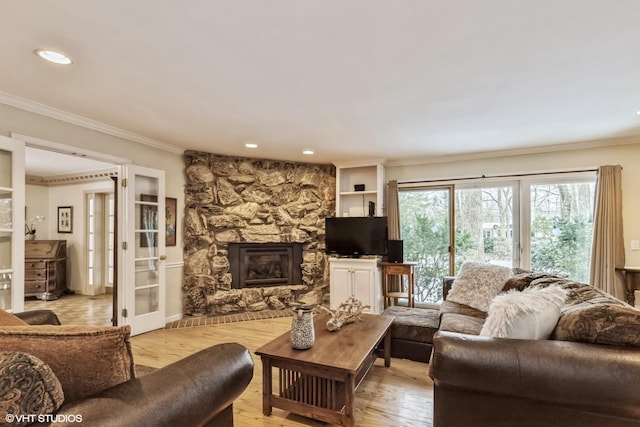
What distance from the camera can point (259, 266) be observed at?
515cm

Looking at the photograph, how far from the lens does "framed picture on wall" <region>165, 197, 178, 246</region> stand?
14.2 ft

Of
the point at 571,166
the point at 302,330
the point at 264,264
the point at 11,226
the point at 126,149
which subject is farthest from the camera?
the point at 264,264

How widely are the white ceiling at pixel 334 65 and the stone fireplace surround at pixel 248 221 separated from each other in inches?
50.4

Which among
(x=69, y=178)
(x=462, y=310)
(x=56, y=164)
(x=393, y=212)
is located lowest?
(x=462, y=310)

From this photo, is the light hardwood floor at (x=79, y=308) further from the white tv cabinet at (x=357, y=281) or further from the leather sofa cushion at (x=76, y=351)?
the leather sofa cushion at (x=76, y=351)

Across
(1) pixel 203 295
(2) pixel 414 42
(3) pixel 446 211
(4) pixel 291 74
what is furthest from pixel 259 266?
(2) pixel 414 42

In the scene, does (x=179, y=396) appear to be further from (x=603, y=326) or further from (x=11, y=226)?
(x=11, y=226)

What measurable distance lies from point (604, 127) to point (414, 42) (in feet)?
9.71

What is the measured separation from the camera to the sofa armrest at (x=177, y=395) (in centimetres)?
95

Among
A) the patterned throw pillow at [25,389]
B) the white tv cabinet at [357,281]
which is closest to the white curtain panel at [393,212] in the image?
the white tv cabinet at [357,281]

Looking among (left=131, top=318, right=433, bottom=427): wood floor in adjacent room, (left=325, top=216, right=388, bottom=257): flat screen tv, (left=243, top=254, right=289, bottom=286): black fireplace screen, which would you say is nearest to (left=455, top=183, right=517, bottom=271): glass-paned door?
(left=325, top=216, right=388, bottom=257): flat screen tv

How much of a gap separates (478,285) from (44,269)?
7116mm

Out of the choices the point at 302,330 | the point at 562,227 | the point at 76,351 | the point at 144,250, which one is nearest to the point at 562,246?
the point at 562,227

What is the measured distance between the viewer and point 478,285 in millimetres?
3311
